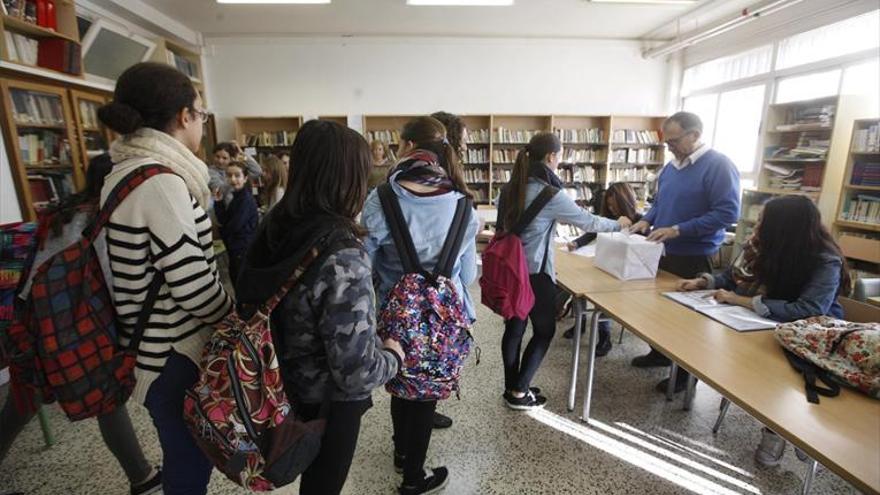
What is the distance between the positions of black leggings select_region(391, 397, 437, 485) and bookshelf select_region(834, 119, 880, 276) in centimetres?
441

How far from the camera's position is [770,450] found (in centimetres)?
188

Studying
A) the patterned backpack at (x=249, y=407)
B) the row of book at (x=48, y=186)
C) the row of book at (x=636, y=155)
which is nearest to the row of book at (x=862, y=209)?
the row of book at (x=636, y=155)

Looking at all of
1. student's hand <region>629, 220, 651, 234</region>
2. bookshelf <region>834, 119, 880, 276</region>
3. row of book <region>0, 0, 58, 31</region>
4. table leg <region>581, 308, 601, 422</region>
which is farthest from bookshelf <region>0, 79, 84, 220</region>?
bookshelf <region>834, 119, 880, 276</region>

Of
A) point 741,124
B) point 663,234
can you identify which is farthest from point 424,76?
point 663,234

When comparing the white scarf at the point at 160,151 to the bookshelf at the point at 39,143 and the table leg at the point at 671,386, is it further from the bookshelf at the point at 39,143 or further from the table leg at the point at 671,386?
the bookshelf at the point at 39,143

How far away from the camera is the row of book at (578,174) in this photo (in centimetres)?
687

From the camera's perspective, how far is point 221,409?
878mm

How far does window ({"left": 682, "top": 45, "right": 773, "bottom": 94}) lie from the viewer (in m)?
5.29

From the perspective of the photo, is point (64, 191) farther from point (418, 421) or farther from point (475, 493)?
point (475, 493)

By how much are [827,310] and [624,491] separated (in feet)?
3.63

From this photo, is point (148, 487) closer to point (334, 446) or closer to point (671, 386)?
point (334, 446)

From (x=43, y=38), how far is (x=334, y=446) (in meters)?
4.27

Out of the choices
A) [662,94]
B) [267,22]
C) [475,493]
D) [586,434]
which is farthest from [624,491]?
[662,94]

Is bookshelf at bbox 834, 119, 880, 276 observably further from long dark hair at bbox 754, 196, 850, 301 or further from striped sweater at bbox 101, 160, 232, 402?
striped sweater at bbox 101, 160, 232, 402
